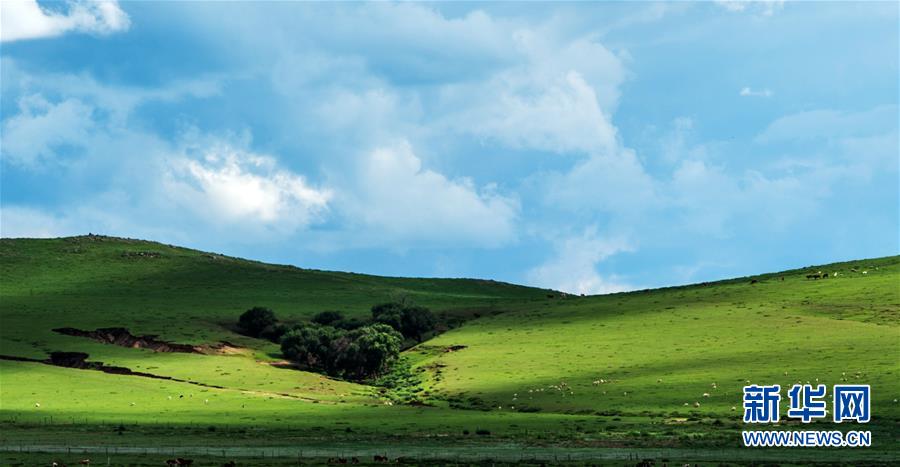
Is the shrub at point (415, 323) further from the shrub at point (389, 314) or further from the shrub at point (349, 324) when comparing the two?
the shrub at point (349, 324)

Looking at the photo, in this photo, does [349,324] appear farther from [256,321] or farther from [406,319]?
[256,321]

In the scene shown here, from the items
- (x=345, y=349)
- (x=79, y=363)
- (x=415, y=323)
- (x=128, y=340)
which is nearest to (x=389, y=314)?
(x=415, y=323)

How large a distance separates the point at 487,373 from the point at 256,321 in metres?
40.1

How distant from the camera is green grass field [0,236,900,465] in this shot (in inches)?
2522

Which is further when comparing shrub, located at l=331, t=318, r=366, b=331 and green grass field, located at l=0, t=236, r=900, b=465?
shrub, located at l=331, t=318, r=366, b=331

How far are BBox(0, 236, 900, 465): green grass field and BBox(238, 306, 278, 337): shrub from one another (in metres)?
3.17

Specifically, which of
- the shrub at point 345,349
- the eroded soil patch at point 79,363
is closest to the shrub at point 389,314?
the shrub at point 345,349

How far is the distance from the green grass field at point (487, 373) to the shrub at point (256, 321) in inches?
125

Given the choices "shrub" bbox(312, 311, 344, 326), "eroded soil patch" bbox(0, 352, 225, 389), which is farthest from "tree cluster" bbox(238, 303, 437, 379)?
"eroded soil patch" bbox(0, 352, 225, 389)

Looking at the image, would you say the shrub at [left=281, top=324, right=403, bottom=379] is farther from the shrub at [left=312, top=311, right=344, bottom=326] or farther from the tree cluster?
the shrub at [left=312, top=311, right=344, bottom=326]

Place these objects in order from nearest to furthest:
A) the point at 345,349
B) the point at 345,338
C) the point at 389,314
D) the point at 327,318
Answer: the point at 345,349, the point at 345,338, the point at 389,314, the point at 327,318

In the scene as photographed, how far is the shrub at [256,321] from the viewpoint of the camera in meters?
128

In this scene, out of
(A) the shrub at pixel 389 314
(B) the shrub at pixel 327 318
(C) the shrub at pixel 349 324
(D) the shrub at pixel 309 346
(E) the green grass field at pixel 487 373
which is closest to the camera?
(E) the green grass field at pixel 487 373

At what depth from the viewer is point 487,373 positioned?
97.9 meters
